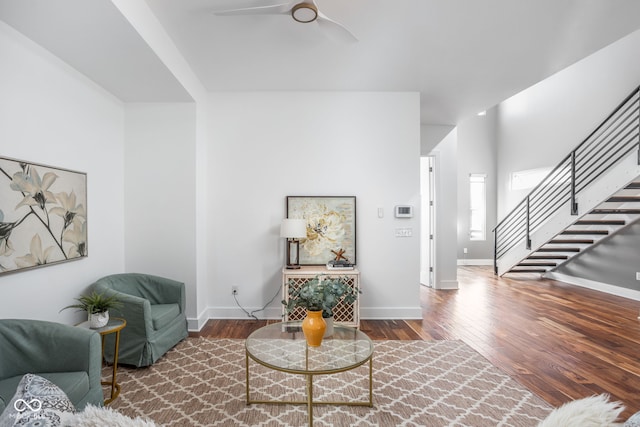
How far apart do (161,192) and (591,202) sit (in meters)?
5.44

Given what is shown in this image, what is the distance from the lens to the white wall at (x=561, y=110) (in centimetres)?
488

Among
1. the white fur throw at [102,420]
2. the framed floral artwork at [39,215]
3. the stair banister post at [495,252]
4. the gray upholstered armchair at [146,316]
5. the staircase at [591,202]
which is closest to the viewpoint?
the white fur throw at [102,420]

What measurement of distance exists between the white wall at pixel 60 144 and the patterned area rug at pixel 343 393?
826mm

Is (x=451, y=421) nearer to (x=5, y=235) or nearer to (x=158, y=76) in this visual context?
(x=5, y=235)

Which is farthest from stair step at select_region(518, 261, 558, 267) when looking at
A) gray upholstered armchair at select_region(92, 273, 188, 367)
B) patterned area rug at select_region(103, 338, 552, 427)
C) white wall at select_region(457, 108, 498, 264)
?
gray upholstered armchair at select_region(92, 273, 188, 367)

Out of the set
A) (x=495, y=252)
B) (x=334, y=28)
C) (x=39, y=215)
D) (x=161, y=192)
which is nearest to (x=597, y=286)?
(x=495, y=252)

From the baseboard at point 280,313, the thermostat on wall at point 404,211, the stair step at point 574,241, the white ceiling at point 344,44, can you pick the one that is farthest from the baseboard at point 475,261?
the white ceiling at point 344,44

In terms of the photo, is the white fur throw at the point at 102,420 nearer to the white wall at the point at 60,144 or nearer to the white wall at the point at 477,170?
the white wall at the point at 60,144

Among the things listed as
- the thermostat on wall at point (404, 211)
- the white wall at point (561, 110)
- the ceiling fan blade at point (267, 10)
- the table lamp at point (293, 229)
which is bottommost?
the table lamp at point (293, 229)

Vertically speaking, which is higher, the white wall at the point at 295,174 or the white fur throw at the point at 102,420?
the white wall at the point at 295,174

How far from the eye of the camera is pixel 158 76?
111 inches

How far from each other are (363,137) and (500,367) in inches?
105

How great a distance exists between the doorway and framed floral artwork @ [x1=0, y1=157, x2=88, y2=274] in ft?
15.0

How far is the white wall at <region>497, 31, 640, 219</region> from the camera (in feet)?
16.0
